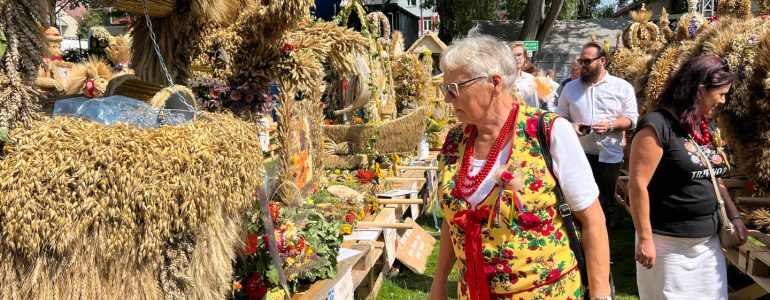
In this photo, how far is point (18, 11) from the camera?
5.69 feet

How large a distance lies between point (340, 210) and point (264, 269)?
1.61m

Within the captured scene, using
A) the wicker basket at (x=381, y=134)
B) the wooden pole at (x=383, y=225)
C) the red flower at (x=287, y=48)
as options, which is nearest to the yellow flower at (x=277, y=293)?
the red flower at (x=287, y=48)

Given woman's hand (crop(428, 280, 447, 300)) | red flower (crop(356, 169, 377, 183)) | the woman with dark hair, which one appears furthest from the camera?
red flower (crop(356, 169, 377, 183))

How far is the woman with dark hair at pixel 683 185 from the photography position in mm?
2574

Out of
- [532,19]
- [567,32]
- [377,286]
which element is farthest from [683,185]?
[567,32]

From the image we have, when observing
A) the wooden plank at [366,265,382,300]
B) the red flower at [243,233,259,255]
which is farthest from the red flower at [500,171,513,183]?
the wooden plank at [366,265,382,300]

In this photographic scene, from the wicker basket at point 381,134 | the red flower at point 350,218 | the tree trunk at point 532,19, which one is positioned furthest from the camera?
the tree trunk at point 532,19

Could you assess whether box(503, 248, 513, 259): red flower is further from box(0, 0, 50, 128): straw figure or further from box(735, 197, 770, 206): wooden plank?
box(735, 197, 770, 206): wooden plank

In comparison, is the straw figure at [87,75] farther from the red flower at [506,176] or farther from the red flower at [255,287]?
the red flower at [506,176]

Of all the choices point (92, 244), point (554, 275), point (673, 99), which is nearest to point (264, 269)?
point (92, 244)

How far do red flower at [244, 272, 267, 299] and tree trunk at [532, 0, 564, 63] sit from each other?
16.8 m

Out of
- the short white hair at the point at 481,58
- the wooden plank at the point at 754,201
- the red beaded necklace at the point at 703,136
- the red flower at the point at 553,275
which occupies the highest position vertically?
the short white hair at the point at 481,58

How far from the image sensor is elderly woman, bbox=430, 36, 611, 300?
1.86m

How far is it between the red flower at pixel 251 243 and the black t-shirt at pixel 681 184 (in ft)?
5.58
